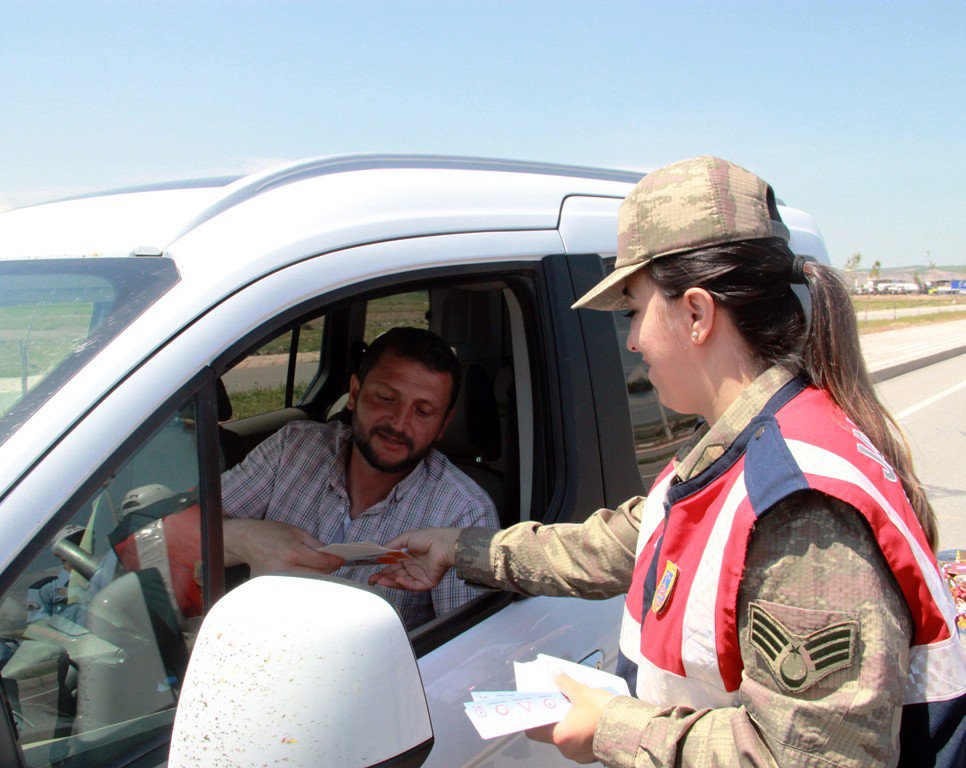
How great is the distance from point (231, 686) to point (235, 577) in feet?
4.29

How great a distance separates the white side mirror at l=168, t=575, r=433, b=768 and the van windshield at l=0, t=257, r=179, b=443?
419 millimetres

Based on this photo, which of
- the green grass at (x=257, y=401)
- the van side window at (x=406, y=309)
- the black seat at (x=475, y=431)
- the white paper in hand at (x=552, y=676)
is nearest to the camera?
the white paper in hand at (x=552, y=676)

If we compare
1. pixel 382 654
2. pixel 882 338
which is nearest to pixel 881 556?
pixel 382 654

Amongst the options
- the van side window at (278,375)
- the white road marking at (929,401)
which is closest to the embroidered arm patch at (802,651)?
the van side window at (278,375)

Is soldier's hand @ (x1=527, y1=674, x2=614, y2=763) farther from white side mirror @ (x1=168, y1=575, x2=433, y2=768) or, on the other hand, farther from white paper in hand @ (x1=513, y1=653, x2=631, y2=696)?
white side mirror @ (x1=168, y1=575, x2=433, y2=768)

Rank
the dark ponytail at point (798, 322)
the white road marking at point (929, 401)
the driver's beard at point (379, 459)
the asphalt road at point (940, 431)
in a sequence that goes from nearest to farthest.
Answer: the dark ponytail at point (798, 322) → the driver's beard at point (379, 459) → the asphalt road at point (940, 431) → the white road marking at point (929, 401)

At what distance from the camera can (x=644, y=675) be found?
1.42 meters

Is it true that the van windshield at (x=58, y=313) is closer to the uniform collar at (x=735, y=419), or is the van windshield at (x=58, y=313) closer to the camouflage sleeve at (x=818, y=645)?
the uniform collar at (x=735, y=419)

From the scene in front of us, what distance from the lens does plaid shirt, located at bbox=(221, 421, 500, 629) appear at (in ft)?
7.58

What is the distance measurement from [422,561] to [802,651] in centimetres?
111

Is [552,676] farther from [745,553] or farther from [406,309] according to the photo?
[406,309]

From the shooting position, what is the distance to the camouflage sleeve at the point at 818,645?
3.61 feet

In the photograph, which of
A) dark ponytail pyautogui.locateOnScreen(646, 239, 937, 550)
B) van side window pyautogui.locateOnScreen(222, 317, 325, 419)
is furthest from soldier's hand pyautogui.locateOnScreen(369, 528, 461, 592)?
van side window pyautogui.locateOnScreen(222, 317, 325, 419)

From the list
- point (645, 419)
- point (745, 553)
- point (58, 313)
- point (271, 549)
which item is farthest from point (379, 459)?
point (745, 553)
